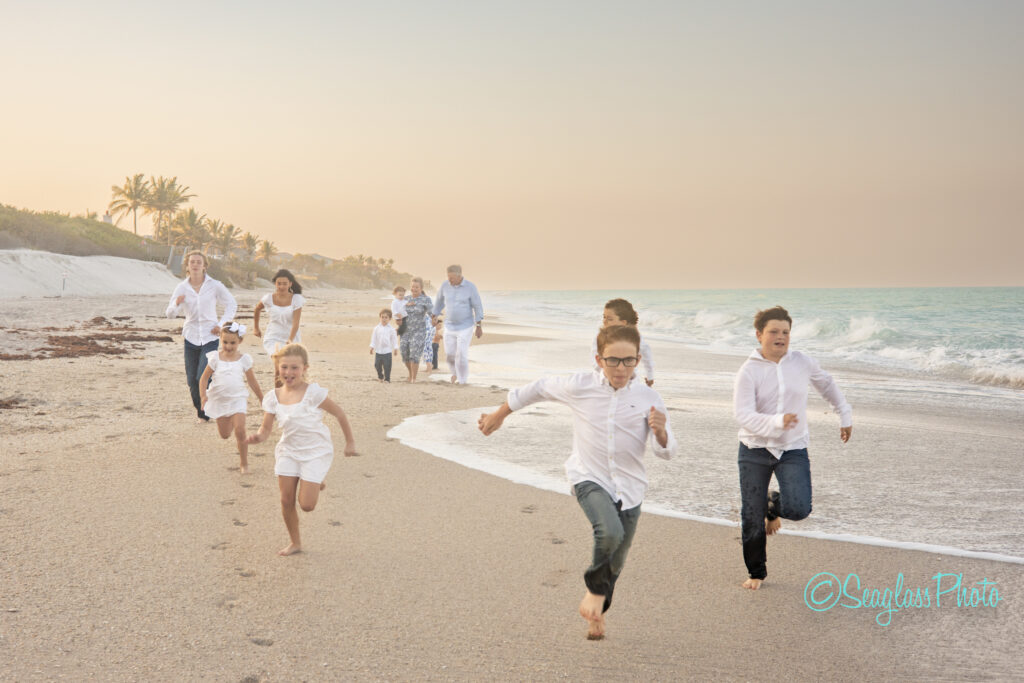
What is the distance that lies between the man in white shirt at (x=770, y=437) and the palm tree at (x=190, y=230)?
8305 centimetres

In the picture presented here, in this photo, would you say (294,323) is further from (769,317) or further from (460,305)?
(769,317)

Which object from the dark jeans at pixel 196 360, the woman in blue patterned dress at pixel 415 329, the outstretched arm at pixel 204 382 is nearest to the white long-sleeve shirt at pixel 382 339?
the woman in blue patterned dress at pixel 415 329

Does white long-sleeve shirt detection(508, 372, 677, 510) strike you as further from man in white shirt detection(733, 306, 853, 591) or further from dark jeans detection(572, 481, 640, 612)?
man in white shirt detection(733, 306, 853, 591)

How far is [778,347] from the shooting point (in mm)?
A: 4465

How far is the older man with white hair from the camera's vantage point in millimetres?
13453

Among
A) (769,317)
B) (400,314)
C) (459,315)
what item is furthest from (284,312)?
(769,317)

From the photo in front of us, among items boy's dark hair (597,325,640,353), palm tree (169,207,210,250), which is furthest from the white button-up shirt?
palm tree (169,207,210,250)

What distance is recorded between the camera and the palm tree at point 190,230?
7974 centimetres

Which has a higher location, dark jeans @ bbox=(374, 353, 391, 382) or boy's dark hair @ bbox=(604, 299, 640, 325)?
boy's dark hair @ bbox=(604, 299, 640, 325)

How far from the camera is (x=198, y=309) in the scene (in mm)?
8594

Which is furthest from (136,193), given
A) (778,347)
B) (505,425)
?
(778,347)

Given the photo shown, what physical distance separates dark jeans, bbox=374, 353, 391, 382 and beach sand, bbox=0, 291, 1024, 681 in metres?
6.32

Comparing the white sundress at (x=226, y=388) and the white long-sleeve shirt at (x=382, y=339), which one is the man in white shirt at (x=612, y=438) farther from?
the white long-sleeve shirt at (x=382, y=339)

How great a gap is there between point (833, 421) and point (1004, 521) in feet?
15.6
